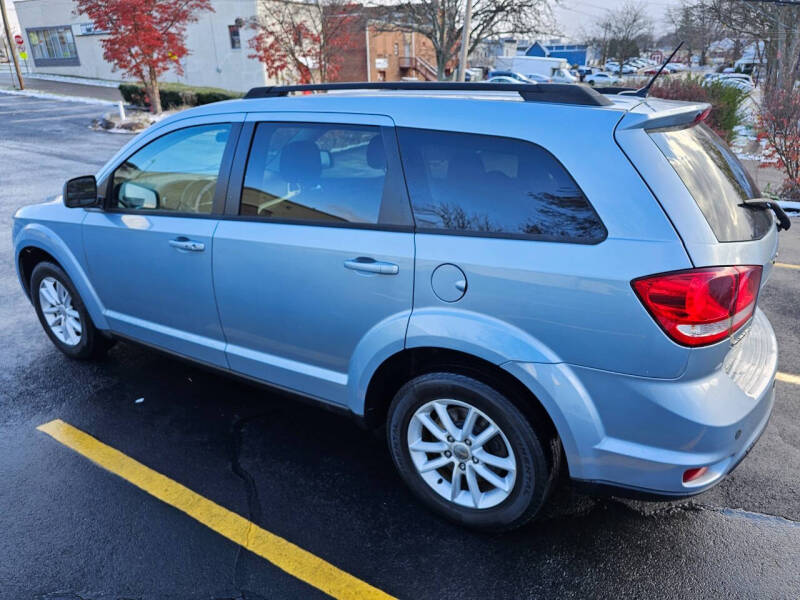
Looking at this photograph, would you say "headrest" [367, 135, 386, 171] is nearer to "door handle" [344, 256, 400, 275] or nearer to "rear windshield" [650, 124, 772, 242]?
"door handle" [344, 256, 400, 275]

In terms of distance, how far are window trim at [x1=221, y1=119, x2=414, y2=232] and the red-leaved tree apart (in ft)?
30.1

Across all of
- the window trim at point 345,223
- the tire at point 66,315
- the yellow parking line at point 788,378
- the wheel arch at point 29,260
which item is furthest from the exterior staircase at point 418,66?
the window trim at point 345,223

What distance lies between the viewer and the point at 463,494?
260 cm

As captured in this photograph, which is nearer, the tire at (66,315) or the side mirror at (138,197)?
the side mirror at (138,197)

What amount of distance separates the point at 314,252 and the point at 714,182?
1.67 metres

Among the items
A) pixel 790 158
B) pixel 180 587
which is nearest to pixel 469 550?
pixel 180 587

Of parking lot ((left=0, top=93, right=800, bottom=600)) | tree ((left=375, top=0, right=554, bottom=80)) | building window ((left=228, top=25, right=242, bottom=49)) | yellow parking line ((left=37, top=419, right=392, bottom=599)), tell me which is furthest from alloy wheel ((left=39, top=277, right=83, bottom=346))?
building window ((left=228, top=25, right=242, bottom=49))

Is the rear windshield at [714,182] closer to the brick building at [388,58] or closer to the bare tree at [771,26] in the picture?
the bare tree at [771,26]

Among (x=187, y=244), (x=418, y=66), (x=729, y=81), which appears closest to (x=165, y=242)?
(x=187, y=244)

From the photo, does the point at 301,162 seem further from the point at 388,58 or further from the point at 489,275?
the point at 388,58

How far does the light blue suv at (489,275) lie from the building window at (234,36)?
106 ft

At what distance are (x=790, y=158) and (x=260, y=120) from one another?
9579mm

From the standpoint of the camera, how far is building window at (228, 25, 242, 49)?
31500 millimetres

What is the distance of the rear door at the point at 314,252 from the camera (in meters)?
2.50
